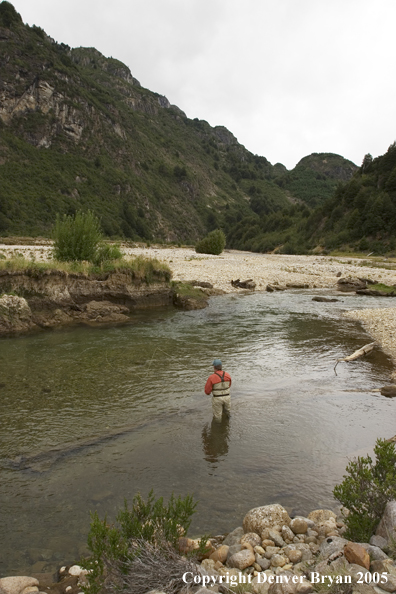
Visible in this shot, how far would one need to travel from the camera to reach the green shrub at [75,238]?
21.8 meters

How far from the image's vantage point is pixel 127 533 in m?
4.02

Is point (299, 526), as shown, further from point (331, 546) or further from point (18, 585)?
point (18, 585)

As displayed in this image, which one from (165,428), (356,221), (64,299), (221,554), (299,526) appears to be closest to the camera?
(221,554)

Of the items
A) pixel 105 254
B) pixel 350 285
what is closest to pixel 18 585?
pixel 105 254

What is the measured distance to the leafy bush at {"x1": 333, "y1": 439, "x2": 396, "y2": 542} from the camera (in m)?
4.23

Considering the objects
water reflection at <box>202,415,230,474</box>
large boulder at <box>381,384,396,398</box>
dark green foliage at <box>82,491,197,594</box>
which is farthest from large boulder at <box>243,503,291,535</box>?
large boulder at <box>381,384,396,398</box>

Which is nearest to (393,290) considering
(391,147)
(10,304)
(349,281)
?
(349,281)

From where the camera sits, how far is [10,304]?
1647 centimetres

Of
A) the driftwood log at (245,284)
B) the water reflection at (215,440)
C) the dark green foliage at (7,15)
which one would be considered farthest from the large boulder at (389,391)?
the dark green foliage at (7,15)

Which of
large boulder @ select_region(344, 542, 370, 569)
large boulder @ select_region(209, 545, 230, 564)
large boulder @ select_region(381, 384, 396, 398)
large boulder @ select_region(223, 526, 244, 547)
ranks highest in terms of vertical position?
large boulder @ select_region(344, 542, 370, 569)

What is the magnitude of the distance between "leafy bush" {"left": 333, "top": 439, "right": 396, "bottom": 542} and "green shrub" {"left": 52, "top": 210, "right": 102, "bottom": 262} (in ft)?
65.0

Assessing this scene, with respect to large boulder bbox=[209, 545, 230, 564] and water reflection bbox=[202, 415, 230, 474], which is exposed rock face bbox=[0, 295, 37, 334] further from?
large boulder bbox=[209, 545, 230, 564]

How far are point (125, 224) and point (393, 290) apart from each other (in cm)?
9355

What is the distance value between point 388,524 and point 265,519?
1481 mm
